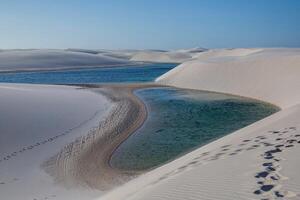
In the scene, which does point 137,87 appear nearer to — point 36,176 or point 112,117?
point 112,117

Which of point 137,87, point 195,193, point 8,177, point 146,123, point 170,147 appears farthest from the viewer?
point 137,87

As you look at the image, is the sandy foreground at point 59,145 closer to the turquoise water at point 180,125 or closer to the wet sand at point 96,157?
the wet sand at point 96,157

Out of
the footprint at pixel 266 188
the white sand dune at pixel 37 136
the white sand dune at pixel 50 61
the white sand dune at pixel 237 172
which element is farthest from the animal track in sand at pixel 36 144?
A: the white sand dune at pixel 50 61

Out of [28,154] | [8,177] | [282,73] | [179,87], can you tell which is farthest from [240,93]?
[8,177]

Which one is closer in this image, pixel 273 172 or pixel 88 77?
pixel 273 172

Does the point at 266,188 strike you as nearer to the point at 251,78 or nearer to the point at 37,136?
the point at 37,136

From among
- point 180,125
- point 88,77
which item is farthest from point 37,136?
point 88,77

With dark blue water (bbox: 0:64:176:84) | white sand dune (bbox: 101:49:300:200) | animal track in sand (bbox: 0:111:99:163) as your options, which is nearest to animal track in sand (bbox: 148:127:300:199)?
white sand dune (bbox: 101:49:300:200)
